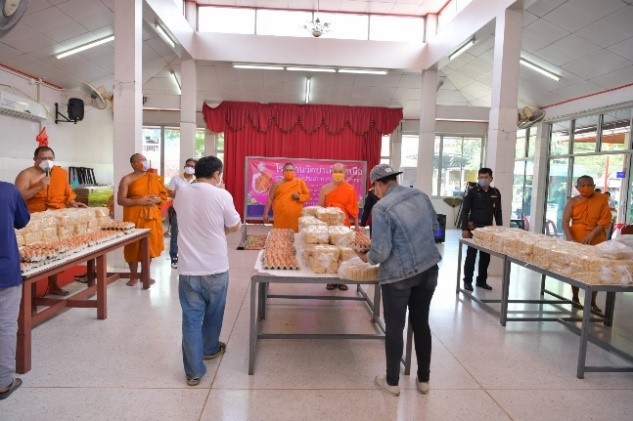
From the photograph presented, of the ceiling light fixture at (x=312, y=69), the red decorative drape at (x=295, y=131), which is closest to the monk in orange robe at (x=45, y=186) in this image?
the ceiling light fixture at (x=312, y=69)

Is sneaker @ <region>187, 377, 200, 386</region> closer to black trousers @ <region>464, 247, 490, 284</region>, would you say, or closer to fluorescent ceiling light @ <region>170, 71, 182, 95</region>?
black trousers @ <region>464, 247, 490, 284</region>

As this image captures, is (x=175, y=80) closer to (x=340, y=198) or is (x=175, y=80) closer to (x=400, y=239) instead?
(x=340, y=198)

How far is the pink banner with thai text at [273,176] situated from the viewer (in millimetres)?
9516

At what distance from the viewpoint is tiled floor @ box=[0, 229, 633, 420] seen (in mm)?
2326

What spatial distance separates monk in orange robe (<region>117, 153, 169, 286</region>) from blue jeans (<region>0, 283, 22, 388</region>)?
7.64 ft

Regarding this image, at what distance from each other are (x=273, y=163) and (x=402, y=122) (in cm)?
406

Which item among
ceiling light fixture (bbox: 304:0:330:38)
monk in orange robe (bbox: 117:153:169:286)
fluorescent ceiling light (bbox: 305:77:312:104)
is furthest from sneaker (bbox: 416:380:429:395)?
fluorescent ceiling light (bbox: 305:77:312:104)

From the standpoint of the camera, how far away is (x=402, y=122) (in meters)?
11.4

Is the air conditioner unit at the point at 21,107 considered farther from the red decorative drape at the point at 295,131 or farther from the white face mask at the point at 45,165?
the red decorative drape at the point at 295,131

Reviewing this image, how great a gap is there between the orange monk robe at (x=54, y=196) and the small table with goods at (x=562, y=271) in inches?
183

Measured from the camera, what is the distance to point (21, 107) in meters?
6.77

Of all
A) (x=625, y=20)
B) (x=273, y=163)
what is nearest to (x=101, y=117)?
(x=273, y=163)

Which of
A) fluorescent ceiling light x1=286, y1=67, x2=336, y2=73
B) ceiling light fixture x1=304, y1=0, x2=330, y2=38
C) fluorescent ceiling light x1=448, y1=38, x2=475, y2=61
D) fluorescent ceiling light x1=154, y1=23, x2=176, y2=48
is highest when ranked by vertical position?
ceiling light fixture x1=304, y1=0, x2=330, y2=38

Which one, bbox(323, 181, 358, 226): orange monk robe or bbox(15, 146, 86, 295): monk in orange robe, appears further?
bbox(323, 181, 358, 226): orange monk robe
